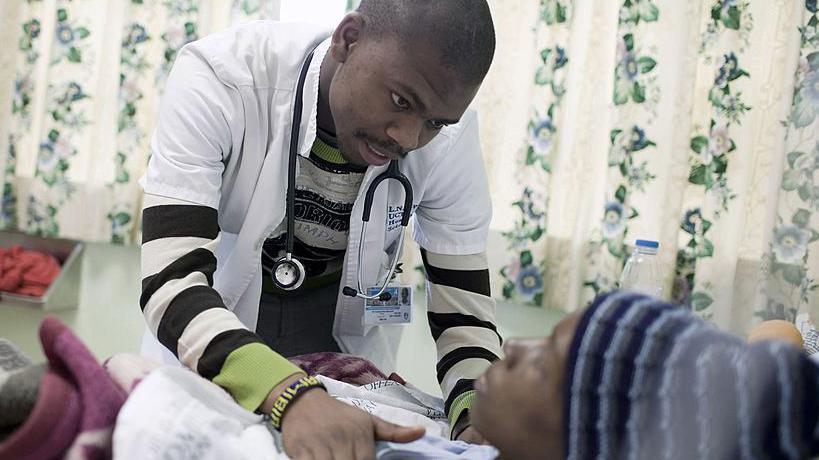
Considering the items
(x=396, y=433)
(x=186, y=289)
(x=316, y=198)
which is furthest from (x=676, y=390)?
(x=316, y=198)

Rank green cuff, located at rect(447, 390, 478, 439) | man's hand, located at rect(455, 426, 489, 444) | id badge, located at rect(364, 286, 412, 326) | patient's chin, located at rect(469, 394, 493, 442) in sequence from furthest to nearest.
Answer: id badge, located at rect(364, 286, 412, 326)
green cuff, located at rect(447, 390, 478, 439)
man's hand, located at rect(455, 426, 489, 444)
patient's chin, located at rect(469, 394, 493, 442)

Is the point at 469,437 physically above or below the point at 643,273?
below

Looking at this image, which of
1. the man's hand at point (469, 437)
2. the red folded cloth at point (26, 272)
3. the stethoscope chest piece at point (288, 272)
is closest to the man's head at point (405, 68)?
the stethoscope chest piece at point (288, 272)

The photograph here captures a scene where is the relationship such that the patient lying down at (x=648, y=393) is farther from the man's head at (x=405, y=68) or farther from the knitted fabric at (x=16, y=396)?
the man's head at (x=405, y=68)

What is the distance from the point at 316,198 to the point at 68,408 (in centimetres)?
87

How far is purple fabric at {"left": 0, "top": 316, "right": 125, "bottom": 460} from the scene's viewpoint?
2.03 ft


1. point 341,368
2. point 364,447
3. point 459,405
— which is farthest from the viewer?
point 341,368

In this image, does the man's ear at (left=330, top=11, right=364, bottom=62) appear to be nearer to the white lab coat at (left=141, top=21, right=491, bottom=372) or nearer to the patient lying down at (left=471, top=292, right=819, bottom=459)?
the white lab coat at (left=141, top=21, right=491, bottom=372)

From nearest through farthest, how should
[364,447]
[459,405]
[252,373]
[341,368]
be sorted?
[364,447] → [252,373] → [459,405] → [341,368]

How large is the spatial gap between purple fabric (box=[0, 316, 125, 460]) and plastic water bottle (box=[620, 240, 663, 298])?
71.0 inches

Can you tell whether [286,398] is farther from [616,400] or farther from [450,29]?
[450,29]

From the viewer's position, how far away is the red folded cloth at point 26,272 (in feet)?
8.58

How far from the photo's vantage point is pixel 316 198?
4.90ft

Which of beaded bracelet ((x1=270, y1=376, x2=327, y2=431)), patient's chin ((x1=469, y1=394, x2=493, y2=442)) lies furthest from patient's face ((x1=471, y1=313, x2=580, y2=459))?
beaded bracelet ((x1=270, y1=376, x2=327, y2=431))
